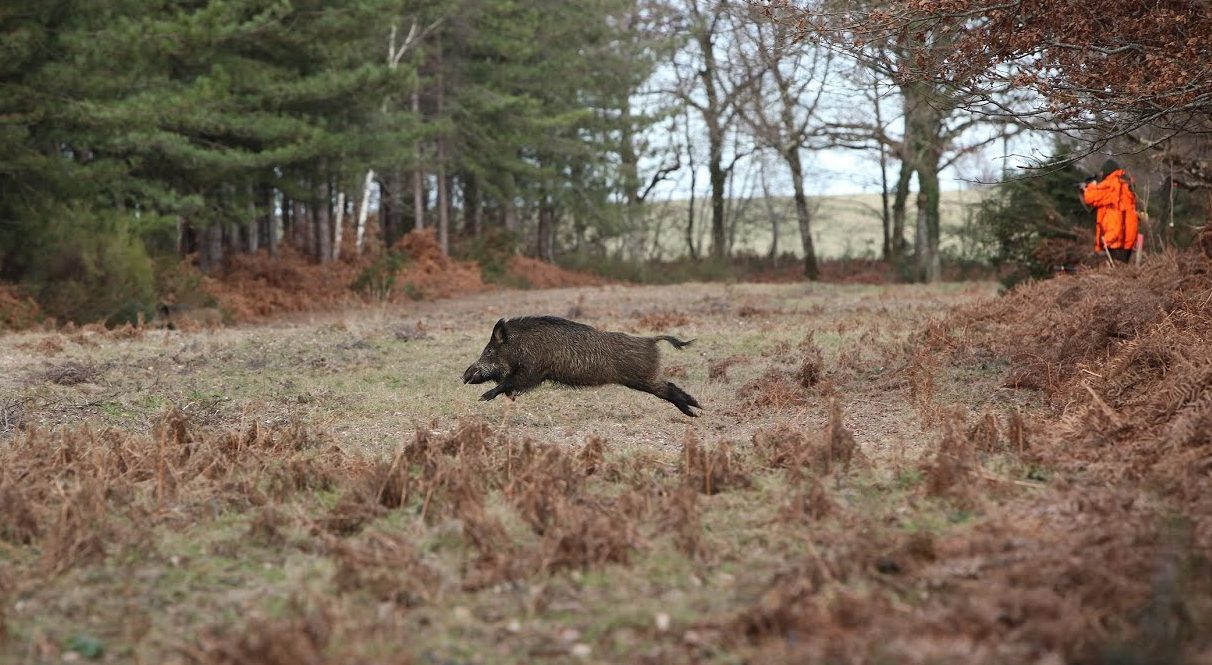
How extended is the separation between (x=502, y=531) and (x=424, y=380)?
691 cm

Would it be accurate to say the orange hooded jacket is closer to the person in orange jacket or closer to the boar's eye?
the person in orange jacket

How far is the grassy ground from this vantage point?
4.40 m

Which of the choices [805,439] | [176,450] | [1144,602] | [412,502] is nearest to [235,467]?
[176,450]

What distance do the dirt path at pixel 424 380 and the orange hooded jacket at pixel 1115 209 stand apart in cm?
290

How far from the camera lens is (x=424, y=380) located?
1221 cm

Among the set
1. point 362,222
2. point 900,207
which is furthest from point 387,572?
point 900,207

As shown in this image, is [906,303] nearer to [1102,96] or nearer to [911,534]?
[1102,96]

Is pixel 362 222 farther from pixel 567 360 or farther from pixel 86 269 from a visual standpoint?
pixel 567 360

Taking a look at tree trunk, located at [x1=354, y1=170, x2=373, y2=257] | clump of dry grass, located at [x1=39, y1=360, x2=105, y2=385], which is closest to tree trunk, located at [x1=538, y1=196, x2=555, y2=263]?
tree trunk, located at [x1=354, y1=170, x2=373, y2=257]

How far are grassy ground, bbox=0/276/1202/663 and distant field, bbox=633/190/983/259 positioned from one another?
3141 cm

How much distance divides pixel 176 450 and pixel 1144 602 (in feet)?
18.7

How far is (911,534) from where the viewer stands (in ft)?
17.7

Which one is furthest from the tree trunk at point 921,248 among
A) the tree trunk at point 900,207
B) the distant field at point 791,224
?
the distant field at point 791,224

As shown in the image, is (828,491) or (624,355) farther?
(624,355)
